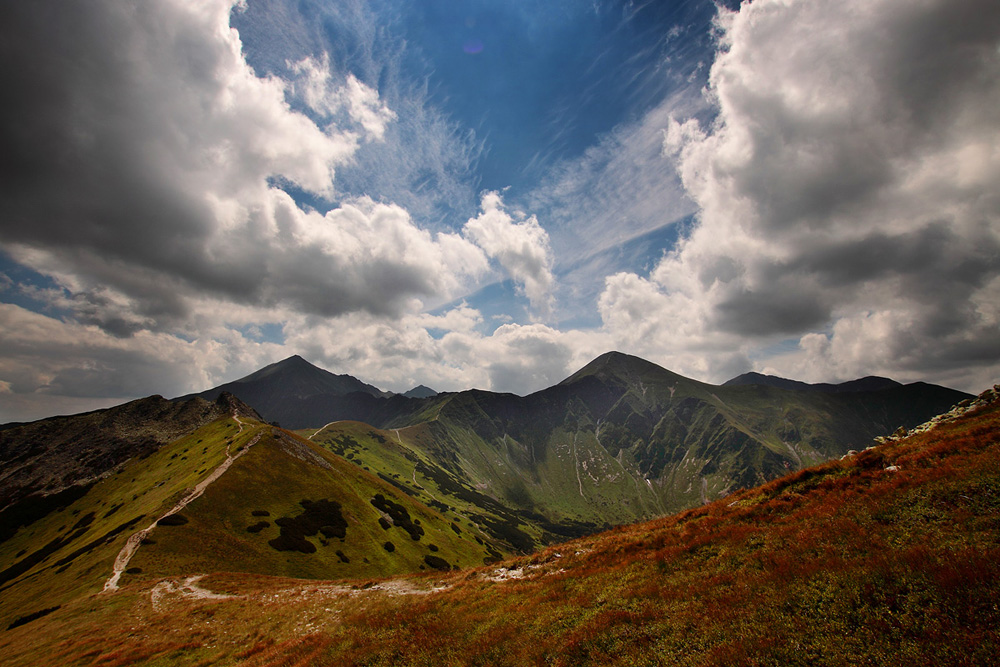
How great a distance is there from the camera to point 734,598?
10.7 meters

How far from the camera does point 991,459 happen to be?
13.1m

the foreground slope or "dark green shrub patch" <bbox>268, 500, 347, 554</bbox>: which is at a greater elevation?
the foreground slope

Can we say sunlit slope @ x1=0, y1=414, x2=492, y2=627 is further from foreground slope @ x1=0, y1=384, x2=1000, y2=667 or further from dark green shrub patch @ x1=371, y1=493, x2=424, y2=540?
foreground slope @ x1=0, y1=384, x2=1000, y2=667

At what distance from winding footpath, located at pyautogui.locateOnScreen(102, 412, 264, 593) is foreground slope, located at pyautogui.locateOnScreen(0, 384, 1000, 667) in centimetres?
1777

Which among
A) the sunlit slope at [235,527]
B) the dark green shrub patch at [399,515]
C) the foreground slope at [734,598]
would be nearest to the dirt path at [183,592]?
the sunlit slope at [235,527]

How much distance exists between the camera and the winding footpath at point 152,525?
40.7 metres

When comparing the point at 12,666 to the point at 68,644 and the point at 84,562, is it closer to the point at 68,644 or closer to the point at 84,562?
the point at 68,644

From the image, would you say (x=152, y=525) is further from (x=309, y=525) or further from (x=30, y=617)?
(x=309, y=525)

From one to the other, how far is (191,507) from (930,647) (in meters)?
77.3

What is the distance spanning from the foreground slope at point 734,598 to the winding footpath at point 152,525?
1777 cm

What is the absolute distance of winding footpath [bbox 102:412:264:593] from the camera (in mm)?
40672

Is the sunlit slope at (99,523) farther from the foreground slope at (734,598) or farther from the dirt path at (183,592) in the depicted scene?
the foreground slope at (734,598)

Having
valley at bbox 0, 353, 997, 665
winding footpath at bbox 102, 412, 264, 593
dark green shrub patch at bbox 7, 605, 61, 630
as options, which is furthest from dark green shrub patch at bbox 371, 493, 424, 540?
dark green shrub patch at bbox 7, 605, 61, 630

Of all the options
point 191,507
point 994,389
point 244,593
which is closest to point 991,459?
point 994,389
